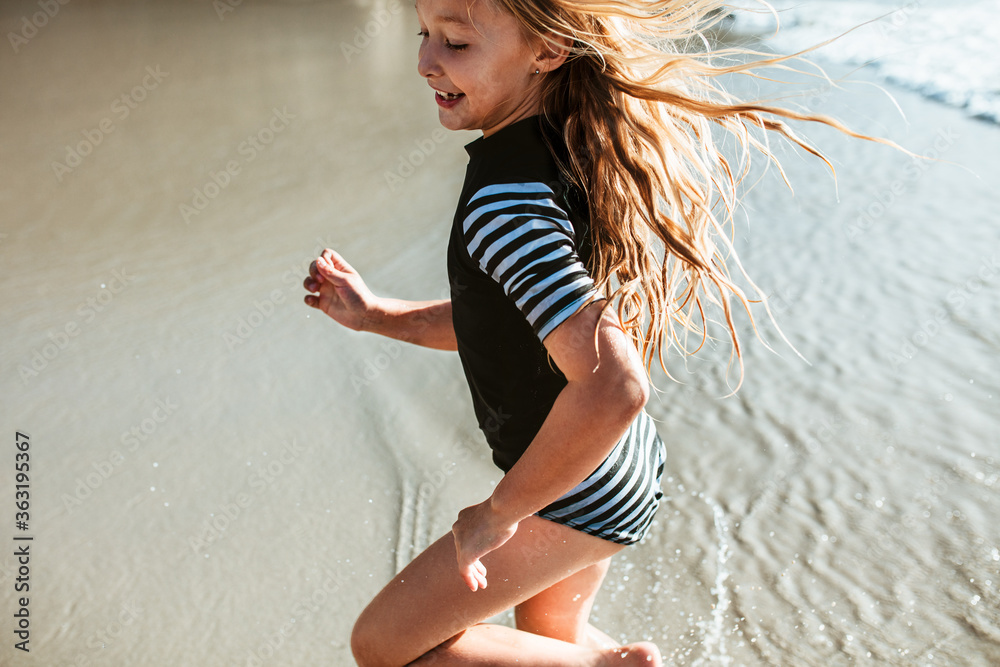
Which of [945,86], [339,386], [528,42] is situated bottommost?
[945,86]

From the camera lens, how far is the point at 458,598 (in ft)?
4.25

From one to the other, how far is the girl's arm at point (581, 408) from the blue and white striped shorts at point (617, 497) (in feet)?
0.68

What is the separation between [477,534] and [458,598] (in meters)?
0.21

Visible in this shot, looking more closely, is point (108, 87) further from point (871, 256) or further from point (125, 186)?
point (871, 256)

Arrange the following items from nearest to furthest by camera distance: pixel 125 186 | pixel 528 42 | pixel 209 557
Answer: pixel 528 42
pixel 209 557
pixel 125 186

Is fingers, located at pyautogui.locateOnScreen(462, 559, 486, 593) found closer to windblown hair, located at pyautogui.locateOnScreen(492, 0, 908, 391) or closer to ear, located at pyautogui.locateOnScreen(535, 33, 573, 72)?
windblown hair, located at pyautogui.locateOnScreen(492, 0, 908, 391)

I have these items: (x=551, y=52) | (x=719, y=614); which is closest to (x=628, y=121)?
(x=551, y=52)

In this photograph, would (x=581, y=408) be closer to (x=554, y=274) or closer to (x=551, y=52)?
(x=554, y=274)

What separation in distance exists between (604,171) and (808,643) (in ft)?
4.69

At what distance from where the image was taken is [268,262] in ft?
12.6

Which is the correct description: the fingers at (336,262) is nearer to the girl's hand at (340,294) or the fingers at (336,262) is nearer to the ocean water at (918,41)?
the girl's hand at (340,294)

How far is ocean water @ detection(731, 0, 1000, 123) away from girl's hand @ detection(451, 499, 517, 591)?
4.18 m

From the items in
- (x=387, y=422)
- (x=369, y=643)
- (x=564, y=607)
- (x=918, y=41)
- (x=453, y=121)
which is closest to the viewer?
(x=453, y=121)

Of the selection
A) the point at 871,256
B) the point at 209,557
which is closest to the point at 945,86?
the point at 871,256
